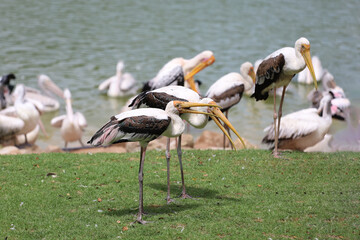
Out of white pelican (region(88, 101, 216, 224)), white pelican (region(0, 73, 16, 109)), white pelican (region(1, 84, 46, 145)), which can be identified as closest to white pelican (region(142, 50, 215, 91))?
white pelican (region(1, 84, 46, 145))

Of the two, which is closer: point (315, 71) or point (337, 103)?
point (337, 103)

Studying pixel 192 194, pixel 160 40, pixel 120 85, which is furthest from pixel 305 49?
pixel 160 40

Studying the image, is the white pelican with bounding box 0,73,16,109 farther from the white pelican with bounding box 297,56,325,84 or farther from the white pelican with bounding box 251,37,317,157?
the white pelican with bounding box 297,56,325,84

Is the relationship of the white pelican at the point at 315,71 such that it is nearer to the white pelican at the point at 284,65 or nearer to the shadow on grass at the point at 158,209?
the white pelican at the point at 284,65

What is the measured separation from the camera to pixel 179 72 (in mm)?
11062

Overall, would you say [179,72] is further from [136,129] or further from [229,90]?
[136,129]

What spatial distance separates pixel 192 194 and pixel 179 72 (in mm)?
4323

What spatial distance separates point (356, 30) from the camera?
975 inches

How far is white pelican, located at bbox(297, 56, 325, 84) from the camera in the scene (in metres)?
17.9

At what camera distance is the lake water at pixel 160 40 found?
16.8 metres

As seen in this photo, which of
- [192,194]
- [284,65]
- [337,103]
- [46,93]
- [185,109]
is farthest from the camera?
[46,93]

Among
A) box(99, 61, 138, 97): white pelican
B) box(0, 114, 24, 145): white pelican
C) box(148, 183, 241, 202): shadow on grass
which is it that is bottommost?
box(99, 61, 138, 97): white pelican

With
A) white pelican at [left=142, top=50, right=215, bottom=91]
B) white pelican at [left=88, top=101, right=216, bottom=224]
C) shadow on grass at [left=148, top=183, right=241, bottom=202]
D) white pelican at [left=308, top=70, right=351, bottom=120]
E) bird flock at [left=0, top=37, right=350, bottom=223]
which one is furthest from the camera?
white pelican at [left=308, top=70, right=351, bottom=120]

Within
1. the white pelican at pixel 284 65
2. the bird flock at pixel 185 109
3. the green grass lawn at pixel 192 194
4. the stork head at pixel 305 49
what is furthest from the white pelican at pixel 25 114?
the stork head at pixel 305 49
